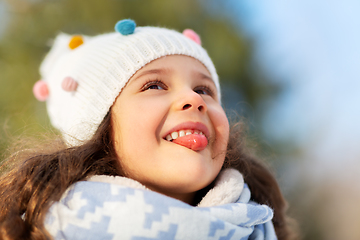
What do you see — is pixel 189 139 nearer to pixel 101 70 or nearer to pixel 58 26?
pixel 101 70

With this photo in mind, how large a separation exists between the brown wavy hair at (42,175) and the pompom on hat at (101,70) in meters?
0.08

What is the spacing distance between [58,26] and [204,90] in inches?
152

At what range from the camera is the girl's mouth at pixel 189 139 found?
1186 mm

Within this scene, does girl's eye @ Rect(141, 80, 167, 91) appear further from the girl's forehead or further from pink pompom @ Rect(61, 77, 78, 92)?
pink pompom @ Rect(61, 77, 78, 92)

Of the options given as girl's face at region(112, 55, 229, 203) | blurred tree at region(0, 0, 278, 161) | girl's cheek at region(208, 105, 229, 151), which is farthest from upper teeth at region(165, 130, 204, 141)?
blurred tree at region(0, 0, 278, 161)

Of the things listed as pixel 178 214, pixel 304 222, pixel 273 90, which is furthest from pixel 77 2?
pixel 304 222

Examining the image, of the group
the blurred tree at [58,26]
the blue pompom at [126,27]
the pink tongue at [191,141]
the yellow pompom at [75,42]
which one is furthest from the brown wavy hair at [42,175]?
the blurred tree at [58,26]

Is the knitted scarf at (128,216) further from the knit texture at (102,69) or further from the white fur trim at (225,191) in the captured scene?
the knit texture at (102,69)

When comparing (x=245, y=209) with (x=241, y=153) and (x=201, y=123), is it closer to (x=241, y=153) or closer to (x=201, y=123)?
(x=201, y=123)

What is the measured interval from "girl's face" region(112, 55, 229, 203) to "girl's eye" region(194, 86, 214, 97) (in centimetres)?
7

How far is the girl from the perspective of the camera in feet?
3.27

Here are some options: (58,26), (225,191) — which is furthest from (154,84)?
(58,26)

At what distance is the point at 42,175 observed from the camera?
3.81ft

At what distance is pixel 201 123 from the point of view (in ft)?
4.09
